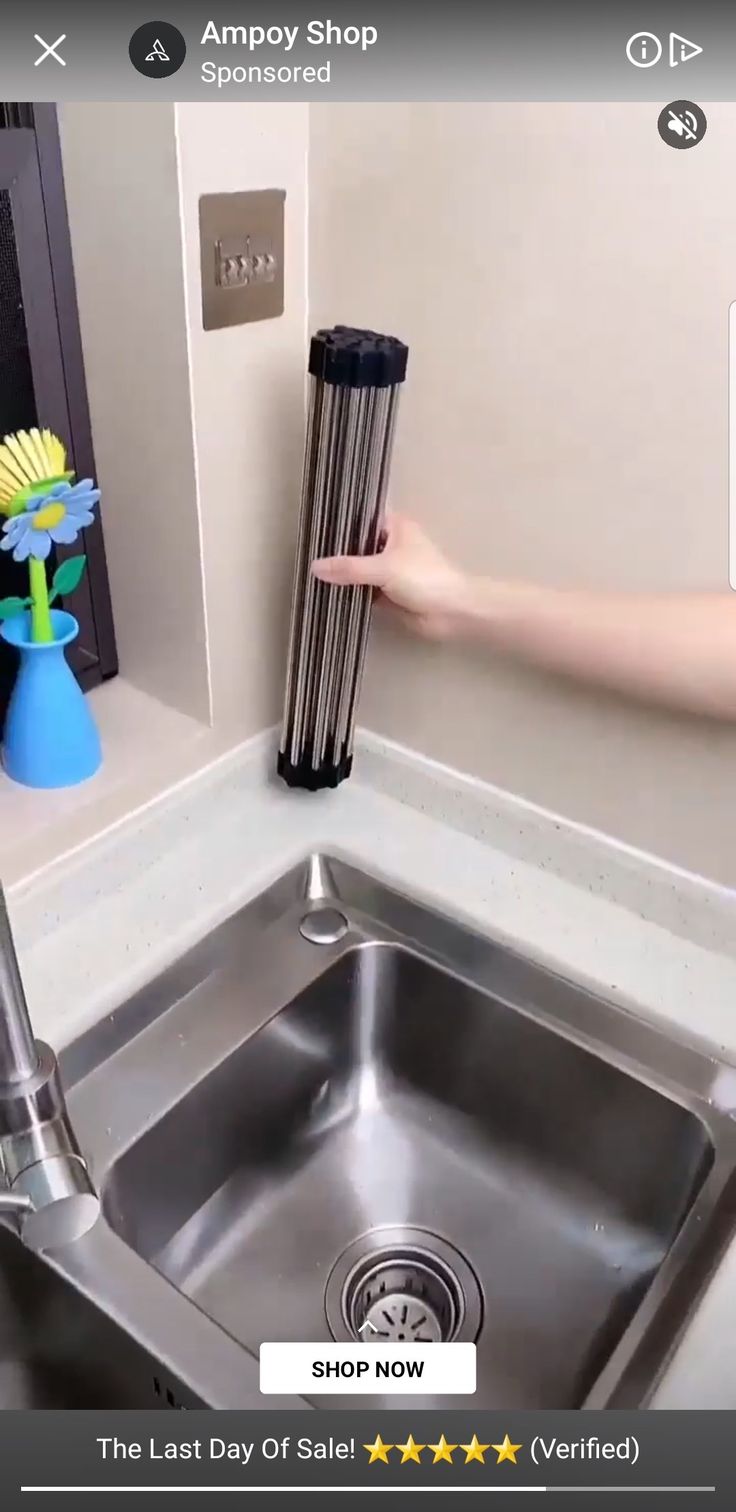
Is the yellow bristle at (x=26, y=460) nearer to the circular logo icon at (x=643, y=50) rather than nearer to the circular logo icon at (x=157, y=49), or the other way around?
the circular logo icon at (x=157, y=49)

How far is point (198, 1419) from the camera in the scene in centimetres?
57

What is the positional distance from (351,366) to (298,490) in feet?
0.67

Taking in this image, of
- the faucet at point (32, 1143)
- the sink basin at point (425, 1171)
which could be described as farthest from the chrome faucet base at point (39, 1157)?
the sink basin at point (425, 1171)

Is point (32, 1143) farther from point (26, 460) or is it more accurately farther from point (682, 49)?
point (682, 49)

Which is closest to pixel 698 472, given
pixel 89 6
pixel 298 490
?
pixel 298 490

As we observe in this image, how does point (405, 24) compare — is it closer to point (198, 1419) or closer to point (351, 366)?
point (351, 366)

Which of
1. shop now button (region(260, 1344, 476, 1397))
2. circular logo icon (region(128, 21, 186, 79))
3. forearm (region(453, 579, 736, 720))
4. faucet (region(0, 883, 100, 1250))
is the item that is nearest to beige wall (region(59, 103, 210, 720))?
circular logo icon (region(128, 21, 186, 79))

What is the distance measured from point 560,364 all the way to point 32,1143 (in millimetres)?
628

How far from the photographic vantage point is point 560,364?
0.78 meters

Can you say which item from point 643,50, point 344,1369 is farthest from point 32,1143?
point 643,50

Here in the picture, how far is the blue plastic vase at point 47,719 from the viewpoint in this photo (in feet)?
2.84

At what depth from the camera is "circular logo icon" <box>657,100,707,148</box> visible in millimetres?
659

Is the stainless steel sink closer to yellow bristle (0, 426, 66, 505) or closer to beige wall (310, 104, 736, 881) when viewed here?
beige wall (310, 104, 736, 881)

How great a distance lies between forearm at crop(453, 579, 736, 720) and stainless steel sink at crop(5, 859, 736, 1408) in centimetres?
25
